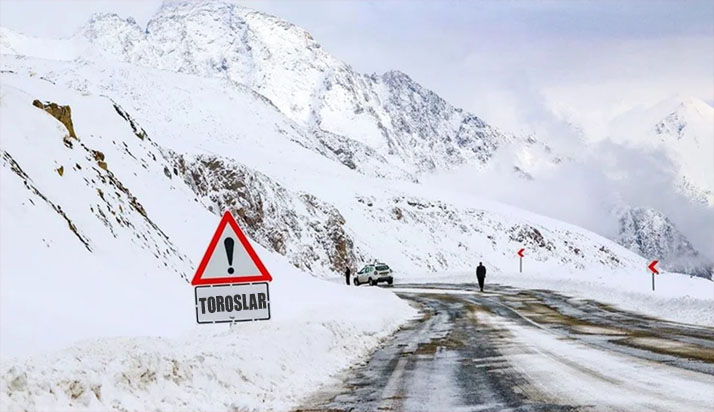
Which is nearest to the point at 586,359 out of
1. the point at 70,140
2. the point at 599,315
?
the point at 599,315

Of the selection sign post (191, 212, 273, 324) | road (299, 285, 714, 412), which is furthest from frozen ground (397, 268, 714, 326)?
sign post (191, 212, 273, 324)

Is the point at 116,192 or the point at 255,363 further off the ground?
the point at 116,192

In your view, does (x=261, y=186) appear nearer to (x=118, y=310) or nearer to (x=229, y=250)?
(x=118, y=310)

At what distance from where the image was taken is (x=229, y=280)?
11.0 m

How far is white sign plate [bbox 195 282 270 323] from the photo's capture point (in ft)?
36.3

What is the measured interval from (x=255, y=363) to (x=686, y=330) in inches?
468

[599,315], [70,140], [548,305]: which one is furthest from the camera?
[548,305]

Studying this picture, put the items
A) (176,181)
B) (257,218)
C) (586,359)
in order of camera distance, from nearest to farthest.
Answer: (586,359) → (176,181) → (257,218)

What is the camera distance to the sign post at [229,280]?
10992 millimetres

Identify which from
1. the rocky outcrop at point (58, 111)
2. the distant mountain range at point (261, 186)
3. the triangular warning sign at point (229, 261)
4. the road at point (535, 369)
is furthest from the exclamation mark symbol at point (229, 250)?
the rocky outcrop at point (58, 111)

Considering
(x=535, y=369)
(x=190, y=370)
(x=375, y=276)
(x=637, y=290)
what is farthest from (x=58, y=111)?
(x=375, y=276)

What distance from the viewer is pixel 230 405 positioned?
8938 millimetres

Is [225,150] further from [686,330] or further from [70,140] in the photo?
[686,330]

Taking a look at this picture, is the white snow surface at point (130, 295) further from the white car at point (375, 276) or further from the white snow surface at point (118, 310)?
the white car at point (375, 276)
